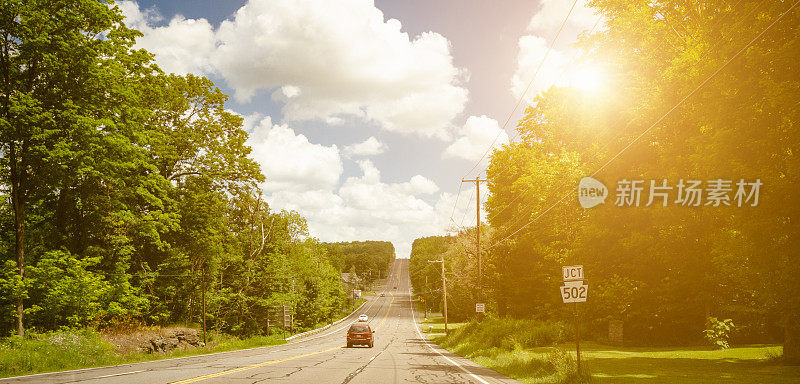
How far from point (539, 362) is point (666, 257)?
9006mm

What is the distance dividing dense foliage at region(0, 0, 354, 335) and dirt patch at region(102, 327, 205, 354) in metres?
1.58

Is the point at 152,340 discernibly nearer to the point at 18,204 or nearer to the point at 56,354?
the point at 56,354

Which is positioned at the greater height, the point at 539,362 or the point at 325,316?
the point at 539,362

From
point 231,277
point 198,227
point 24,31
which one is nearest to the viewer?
point 24,31

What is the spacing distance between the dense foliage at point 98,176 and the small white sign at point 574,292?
2314cm

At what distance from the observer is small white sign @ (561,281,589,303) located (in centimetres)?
1386

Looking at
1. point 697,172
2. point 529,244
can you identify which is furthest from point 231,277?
point 697,172

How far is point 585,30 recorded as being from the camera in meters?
23.1

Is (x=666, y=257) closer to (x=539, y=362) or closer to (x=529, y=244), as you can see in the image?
(x=539, y=362)

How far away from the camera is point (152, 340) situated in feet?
89.0

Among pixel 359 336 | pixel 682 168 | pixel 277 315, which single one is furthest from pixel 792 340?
pixel 277 315
